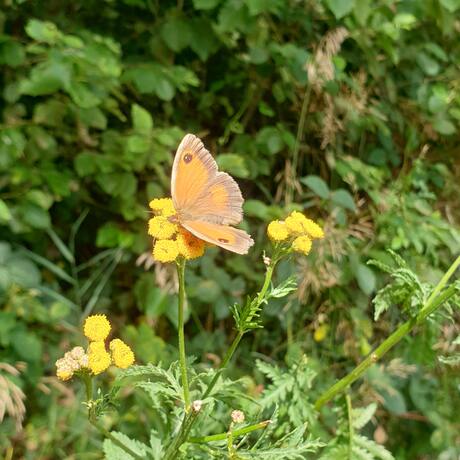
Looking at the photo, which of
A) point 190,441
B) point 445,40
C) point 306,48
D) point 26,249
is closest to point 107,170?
point 26,249

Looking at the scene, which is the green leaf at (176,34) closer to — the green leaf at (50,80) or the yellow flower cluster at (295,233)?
the green leaf at (50,80)

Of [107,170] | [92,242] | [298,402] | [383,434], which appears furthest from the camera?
[92,242]

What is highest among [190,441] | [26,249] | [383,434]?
[190,441]

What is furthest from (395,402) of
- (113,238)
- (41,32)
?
(41,32)

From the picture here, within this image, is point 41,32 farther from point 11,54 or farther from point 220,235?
point 220,235

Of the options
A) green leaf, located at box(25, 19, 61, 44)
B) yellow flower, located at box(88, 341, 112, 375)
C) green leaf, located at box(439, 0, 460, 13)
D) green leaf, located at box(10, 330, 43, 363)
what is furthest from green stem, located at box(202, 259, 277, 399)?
green leaf, located at box(439, 0, 460, 13)

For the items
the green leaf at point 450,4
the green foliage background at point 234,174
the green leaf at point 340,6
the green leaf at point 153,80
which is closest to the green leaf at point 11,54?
the green foliage background at point 234,174

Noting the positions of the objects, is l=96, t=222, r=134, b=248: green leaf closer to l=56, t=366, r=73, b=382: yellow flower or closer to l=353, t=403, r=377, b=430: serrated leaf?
l=353, t=403, r=377, b=430: serrated leaf

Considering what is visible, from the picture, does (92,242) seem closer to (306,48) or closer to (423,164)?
(306,48)

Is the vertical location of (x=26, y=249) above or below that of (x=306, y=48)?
below
